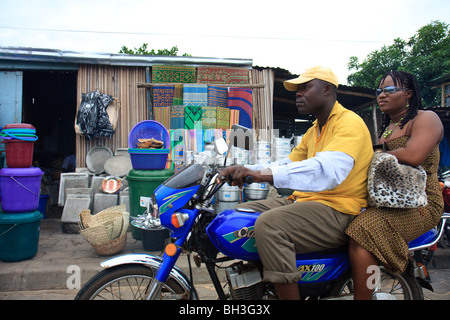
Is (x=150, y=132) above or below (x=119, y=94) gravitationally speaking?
below

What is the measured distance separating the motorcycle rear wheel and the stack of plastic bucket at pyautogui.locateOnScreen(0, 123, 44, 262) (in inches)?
155

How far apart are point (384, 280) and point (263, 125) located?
18.2ft

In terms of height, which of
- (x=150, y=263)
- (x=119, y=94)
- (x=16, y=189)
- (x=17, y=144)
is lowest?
(x=150, y=263)

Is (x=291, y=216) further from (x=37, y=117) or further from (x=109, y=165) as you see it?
(x=37, y=117)

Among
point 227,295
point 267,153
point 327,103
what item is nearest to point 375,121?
point 267,153

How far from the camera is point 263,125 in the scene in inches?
298

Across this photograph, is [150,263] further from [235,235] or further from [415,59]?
[415,59]

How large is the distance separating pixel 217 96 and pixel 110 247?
405 cm

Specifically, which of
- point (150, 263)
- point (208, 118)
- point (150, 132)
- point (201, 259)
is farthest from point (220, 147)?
point (208, 118)

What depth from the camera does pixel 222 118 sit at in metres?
6.99

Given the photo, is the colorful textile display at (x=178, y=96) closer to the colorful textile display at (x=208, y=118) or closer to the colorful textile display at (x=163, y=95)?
the colorful textile display at (x=163, y=95)

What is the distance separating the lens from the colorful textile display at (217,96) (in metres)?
7.00

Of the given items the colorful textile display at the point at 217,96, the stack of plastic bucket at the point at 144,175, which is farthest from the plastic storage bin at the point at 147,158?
the colorful textile display at the point at 217,96

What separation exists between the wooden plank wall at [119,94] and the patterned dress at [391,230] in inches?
239
